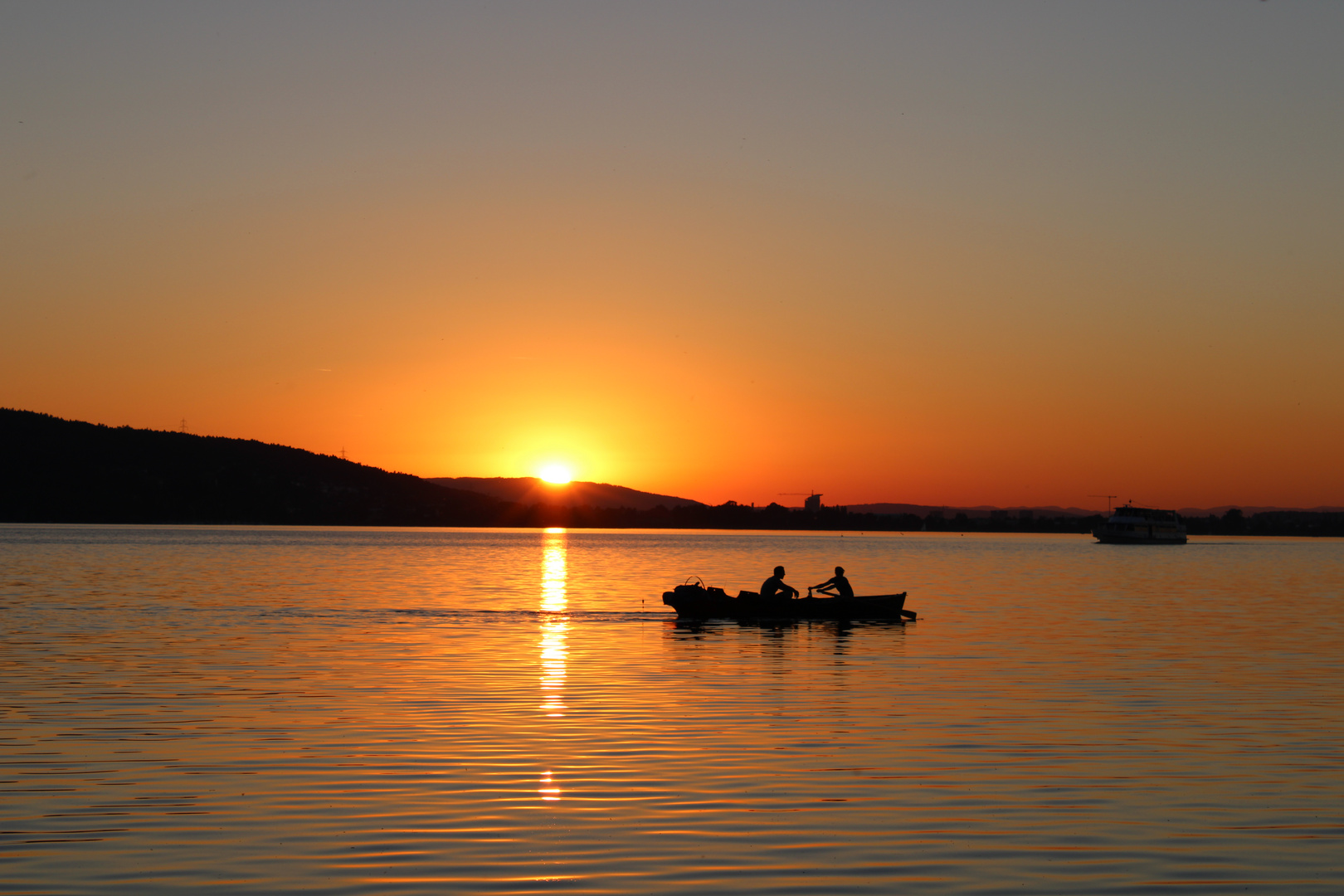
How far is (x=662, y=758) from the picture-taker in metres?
21.3

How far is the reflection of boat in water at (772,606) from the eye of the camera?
50.8 m

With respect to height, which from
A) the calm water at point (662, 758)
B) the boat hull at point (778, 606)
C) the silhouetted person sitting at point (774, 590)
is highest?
the silhouetted person sitting at point (774, 590)

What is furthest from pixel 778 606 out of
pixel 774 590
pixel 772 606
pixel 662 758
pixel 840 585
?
pixel 662 758

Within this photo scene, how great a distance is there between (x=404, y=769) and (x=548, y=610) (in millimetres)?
39823

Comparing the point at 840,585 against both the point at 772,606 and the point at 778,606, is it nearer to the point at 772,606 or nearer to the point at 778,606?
the point at 778,606

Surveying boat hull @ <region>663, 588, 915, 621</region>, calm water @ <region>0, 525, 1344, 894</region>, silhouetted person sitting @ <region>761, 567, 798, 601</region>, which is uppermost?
silhouetted person sitting @ <region>761, 567, 798, 601</region>

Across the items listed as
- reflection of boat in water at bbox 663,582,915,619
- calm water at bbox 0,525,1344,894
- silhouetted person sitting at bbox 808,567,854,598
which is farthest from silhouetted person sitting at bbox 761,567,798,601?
calm water at bbox 0,525,1344,894

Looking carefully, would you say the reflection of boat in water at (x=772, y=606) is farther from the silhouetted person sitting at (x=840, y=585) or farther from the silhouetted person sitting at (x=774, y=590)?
the silhouetted person sitting at (x=840, y=585)

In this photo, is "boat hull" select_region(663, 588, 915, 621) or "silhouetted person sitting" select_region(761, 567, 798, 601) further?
"boat hull" select_region(663, 588, 915, 621)

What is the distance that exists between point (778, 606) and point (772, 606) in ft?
0.88

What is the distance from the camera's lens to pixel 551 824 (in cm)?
1639

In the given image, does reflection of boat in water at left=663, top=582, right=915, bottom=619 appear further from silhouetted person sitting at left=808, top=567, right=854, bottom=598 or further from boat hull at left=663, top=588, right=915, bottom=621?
silhouetted person sitting at left=808, top=567, right=854, bottom=598

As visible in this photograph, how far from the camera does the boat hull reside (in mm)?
50750

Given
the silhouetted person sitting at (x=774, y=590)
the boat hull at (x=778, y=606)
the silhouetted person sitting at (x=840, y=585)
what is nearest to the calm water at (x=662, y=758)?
the boat hull at (x=778, y=606)
